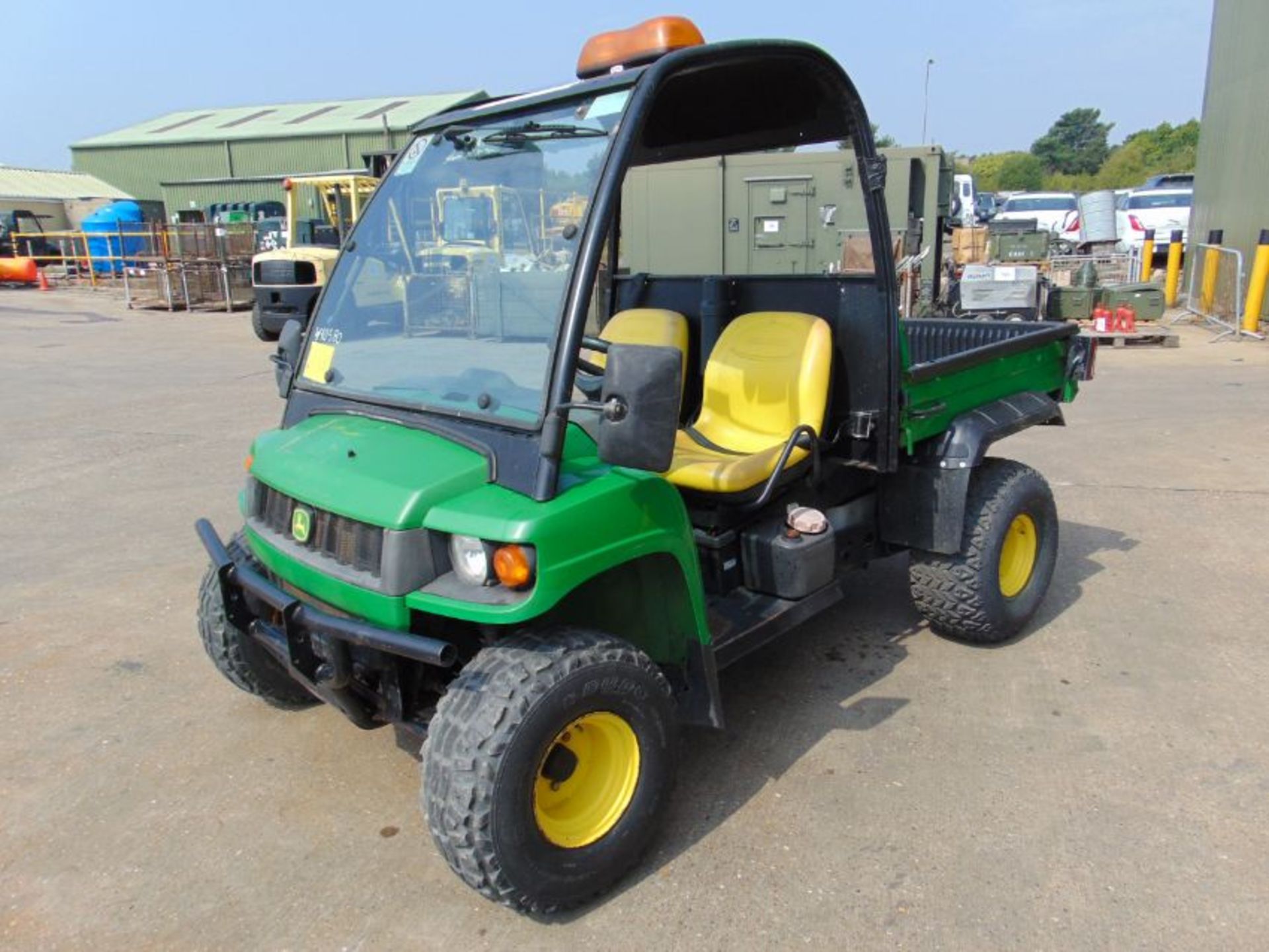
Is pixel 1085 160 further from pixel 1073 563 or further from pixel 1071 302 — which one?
pixel 1073 563


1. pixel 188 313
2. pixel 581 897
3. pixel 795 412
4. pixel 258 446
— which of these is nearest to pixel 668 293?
pixel 795 412

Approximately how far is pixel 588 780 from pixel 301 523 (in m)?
1.05

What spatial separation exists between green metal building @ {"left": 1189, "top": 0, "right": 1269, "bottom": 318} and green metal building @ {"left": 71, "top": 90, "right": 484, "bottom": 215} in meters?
26.0

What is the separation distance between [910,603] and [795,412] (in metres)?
1.31

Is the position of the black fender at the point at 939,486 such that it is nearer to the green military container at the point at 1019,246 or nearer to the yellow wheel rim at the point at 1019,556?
the yellow wheel rim at the point at 1019,556

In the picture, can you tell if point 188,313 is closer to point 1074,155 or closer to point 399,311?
point 399,311

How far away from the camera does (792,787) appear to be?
117 inches

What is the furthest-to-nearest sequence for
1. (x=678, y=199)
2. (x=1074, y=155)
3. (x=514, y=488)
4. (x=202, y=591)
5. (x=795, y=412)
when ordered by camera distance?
(x=1074, y=155), (x=678, y=199), (x=795, y=412), (x=202, y=591), (x=514, y=488)

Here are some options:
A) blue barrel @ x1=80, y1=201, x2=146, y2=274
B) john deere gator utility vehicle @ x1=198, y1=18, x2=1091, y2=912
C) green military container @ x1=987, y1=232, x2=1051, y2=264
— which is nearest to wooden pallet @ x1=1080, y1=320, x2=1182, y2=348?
green military container @ x1=987, y1=232, x2=1051, y2=264

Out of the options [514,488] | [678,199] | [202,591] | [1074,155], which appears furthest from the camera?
[1074,155]

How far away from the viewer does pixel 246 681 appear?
324 centimetres

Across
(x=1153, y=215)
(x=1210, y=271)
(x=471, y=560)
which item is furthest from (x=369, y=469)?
(x=1153, y=215)

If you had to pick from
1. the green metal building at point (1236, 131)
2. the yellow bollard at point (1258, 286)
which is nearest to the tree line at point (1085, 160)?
the green metal building at point (1236, 131)

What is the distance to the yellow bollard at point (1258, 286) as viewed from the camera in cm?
1225
